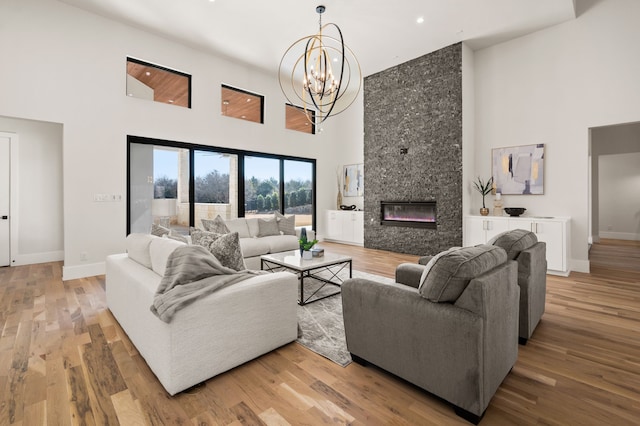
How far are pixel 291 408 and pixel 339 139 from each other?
7437 mm

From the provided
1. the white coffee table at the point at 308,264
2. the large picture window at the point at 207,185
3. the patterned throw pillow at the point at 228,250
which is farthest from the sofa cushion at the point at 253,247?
the patterned throw pillow at the point at 228,250

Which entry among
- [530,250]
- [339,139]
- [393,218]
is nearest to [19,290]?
[530,250]

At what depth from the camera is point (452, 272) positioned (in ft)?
5.15

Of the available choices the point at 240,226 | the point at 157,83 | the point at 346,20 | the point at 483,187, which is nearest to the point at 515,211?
the point at 483,187

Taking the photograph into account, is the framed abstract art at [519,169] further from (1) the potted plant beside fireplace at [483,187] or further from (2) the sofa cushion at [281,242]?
(2) the sofa cushion at [281,242]

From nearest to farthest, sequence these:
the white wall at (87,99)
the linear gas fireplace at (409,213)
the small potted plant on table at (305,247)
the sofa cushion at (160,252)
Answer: the sofa cushion at (160,252)
the small potted plant on table at (305,247)
the white wall at (87,99)
the linear gas fireplace at (409,213)

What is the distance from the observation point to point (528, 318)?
7.93 ft

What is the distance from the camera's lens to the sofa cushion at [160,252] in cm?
221

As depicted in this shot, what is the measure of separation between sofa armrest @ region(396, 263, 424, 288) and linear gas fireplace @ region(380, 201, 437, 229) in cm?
377

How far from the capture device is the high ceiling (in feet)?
14.4

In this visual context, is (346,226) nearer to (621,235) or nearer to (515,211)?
(515,211)

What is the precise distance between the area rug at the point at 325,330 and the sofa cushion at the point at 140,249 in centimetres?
147

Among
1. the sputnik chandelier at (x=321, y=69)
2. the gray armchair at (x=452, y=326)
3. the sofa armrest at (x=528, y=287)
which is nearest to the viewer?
the gray armchair at (x=452, y=326)

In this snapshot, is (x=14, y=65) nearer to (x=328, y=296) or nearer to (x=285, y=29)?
(x=285, y=29)
